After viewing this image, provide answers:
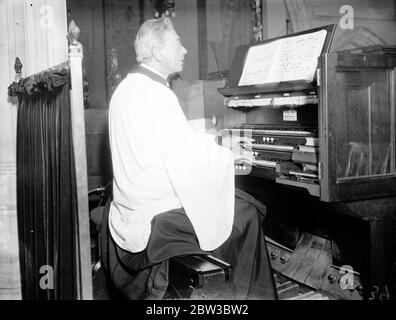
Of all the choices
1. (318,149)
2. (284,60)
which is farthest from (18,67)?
(318,149)

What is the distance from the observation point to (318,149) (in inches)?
95.5

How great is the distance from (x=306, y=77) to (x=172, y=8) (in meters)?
2.55

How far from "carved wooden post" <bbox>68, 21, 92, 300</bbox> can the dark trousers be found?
0.23 meters

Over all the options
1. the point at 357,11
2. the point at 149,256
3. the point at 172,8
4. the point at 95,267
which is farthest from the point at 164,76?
the point at 357,11

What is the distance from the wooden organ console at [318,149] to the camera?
223 cm

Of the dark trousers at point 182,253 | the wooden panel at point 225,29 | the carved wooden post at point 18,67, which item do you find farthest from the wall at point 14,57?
the wooden panel at point 225,29

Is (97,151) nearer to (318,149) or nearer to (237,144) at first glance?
(237,144)

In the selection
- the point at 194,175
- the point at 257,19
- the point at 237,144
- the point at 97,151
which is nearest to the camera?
the point at 194,175

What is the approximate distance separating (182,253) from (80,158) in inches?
23.7

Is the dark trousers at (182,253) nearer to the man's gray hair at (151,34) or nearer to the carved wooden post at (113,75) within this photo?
the man's gray hair at (151,34)

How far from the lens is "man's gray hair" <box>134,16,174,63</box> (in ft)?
7.72

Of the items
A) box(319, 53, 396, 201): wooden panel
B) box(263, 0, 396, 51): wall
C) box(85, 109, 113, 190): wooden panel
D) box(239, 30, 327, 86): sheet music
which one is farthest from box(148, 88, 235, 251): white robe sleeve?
box(263, 0, 396, 51): wall

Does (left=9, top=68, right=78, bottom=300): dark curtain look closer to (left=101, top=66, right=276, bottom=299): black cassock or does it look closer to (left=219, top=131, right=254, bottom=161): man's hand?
(left=101, top=66, right=276, bottom=299): black cassock

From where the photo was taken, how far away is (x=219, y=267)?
1.88m
